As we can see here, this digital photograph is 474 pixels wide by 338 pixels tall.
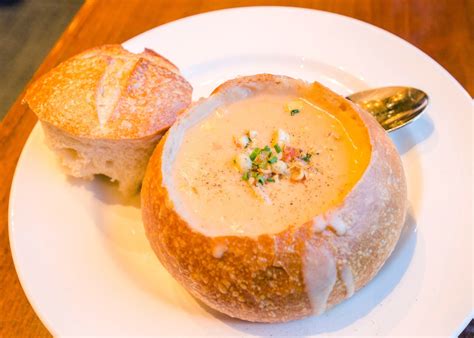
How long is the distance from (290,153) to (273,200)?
122mm

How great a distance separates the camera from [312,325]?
0.87 metres

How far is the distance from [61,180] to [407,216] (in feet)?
2.67

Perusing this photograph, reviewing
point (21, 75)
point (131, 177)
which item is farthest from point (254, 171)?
point (21, 75)

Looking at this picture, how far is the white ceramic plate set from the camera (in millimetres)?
869

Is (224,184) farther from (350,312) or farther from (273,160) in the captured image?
(350,312)

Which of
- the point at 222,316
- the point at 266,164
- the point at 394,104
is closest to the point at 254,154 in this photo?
the point at 266,164

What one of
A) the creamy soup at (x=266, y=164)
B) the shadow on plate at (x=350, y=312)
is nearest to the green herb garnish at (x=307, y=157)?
the creamy soup at (x=266, y=164)

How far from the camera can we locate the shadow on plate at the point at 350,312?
2.83ft

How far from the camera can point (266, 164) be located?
2.99 feet

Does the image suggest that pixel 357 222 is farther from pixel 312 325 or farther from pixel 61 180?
pixel 61 180

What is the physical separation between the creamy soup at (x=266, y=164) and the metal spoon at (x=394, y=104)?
0.81 ft

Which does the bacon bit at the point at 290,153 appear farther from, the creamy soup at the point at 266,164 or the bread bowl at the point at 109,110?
the bread bowl at the point at 109,110

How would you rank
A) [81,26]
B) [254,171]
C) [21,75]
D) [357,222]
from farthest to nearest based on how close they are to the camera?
[21,75], [81,26], [254,171], [357,222]

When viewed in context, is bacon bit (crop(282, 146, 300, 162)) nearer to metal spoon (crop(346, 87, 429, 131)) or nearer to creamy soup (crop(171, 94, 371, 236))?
creamy soup (crop(171, 94, 371, 236))
